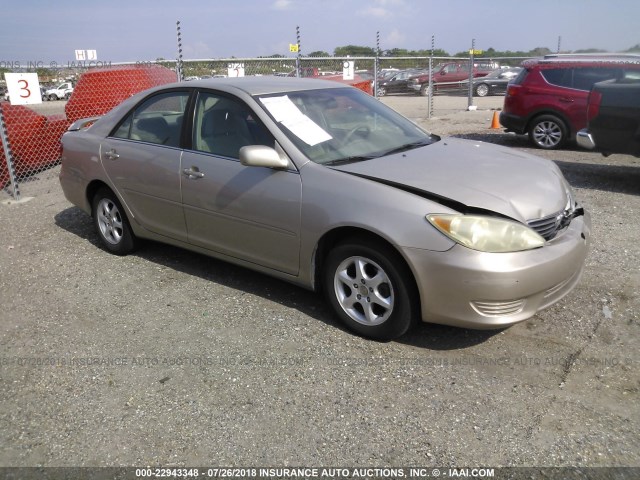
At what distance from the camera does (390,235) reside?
3.32 m

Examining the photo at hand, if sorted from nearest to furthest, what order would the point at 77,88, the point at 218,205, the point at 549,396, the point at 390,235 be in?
the point at 549,396, the point at 390,235, the point at 218,205, the point at 77,88

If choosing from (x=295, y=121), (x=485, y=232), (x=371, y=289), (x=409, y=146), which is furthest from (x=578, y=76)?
(x=371, y=289)

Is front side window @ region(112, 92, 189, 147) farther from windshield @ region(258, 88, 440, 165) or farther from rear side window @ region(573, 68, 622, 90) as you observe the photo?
rear side window @ region(573, 68, 622, 90)

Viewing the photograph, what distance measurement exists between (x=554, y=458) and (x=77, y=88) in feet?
32.5

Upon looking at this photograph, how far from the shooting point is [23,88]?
7598 mm

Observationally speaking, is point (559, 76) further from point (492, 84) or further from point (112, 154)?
point (492, 84)

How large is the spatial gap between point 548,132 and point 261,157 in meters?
8.17

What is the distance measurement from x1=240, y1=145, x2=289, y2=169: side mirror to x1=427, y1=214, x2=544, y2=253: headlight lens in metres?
1.13

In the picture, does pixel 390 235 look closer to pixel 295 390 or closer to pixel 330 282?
pixel 330 282

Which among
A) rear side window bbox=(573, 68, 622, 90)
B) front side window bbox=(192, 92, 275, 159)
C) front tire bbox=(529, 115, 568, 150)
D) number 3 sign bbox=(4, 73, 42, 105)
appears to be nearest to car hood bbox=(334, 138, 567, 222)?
front side window bbox=(192, 92, 275, 159)

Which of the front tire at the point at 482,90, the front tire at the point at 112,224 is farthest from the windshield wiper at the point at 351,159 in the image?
the front tire at the point at 482,90

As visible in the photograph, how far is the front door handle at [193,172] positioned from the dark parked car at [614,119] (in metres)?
5.59

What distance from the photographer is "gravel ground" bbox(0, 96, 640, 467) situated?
271 centimetres

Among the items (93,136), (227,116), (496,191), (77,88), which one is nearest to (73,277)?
(93,136)
